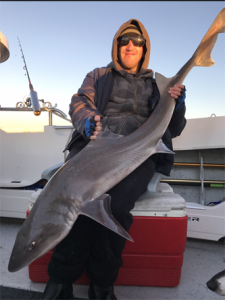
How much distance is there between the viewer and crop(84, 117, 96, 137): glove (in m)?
1.35

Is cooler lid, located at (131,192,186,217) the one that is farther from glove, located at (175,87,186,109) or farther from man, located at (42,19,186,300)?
glove, located at (175,87,186,109)

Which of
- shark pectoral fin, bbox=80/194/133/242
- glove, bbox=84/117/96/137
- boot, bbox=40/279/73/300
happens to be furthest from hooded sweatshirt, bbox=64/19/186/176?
boot, bbox=40/279/73/300

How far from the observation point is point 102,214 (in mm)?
1012

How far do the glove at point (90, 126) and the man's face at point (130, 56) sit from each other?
31.5 inches

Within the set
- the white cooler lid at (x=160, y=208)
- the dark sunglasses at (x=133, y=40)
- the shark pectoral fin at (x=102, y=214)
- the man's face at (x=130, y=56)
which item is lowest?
the white cooler lid at (x=160, y=208)

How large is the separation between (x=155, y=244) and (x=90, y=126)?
835mm

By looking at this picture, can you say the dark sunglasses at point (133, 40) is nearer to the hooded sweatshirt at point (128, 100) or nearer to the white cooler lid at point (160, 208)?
the hooded sweatshirt at point (128, 100)

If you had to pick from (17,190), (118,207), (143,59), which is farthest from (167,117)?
(17,190)

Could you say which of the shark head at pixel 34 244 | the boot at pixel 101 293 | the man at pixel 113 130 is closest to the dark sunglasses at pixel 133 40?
the man at pixel 113 130

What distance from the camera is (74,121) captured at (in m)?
1.55

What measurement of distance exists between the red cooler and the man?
0.15 meters

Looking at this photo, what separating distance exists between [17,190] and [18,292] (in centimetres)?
131

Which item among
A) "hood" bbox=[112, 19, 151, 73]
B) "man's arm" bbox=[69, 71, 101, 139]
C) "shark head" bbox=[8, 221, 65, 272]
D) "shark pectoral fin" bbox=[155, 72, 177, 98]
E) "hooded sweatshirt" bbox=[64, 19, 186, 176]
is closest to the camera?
"shark head" bbox=[8, 221, 65, 272]

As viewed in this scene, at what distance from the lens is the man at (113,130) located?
116cm
